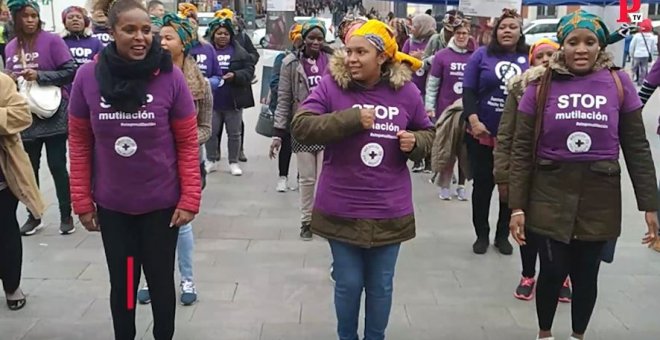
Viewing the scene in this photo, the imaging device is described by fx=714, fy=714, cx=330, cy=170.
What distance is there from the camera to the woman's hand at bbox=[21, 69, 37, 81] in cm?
557

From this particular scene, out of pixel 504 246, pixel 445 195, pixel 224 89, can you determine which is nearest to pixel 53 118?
pixel 224 89

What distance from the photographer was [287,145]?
297 inches

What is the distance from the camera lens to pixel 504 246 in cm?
573

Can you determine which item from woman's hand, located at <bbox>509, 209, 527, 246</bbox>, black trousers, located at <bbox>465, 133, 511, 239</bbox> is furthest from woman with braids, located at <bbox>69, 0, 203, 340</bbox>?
black trousers, located at <bbox>465, 133, 511, 239</bbox>

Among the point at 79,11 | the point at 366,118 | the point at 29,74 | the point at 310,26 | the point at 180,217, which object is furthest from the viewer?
the point at 79,11

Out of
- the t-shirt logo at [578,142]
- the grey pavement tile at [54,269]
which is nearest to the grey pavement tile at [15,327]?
the grey pavement tile at [54,269]

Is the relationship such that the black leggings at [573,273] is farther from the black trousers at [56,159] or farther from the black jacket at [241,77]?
the black jacket at [241,77]

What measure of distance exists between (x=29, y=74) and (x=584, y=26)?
4144 millimetres

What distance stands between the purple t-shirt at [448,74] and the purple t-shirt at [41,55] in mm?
3505

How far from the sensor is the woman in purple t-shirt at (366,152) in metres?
3.32

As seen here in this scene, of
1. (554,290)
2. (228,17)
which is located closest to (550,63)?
(554,290)

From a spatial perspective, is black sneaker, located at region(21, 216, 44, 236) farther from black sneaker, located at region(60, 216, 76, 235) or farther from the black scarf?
the black scarf

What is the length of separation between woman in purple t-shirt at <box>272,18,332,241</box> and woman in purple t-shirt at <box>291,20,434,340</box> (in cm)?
→ 237

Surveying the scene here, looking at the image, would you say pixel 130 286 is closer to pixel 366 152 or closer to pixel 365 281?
pixel 365 281
